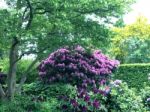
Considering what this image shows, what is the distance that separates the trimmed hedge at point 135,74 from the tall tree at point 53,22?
8868 millimetres

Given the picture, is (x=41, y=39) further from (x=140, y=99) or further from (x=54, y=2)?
(x=140, y=99)

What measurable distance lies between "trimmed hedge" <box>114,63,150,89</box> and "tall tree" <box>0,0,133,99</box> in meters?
8.87

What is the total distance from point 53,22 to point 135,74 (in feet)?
34.0

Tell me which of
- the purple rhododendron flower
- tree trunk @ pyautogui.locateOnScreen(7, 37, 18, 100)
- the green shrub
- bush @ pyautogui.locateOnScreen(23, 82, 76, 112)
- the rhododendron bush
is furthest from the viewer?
the rhododendron bush

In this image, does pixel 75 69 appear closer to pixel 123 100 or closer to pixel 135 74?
pixel 123 100

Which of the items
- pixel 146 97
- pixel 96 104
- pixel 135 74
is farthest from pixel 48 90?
pixel 135 74

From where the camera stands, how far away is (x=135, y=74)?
2055 centimetres

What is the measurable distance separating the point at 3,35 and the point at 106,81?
15.8 feet

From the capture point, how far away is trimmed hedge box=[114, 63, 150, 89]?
20.2 m

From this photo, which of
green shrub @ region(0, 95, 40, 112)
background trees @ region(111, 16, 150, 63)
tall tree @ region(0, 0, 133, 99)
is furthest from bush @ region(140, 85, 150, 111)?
background trees @ region(111, 16, 150, 63)

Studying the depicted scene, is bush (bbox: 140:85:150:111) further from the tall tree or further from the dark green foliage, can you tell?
the dark green foliage

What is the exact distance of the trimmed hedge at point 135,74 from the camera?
20219 millimetres

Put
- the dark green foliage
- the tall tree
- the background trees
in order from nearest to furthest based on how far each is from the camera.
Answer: the tall tree, the dark green foliage, the background trees

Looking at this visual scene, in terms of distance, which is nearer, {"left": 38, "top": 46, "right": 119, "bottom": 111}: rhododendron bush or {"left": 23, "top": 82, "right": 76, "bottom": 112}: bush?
{"left": 23, "top": 82, "right": 76, "bottom": 112}: bush
